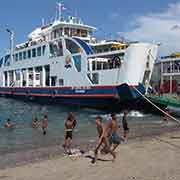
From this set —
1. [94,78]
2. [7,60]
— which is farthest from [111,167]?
[7,60]

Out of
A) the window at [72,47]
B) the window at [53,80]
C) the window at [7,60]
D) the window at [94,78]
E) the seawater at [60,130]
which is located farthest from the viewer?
the window at [7,60]

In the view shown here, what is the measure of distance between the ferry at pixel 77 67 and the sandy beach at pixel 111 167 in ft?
56.1

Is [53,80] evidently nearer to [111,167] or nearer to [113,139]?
[113,139]

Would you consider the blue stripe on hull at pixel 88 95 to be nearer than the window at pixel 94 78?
Yes

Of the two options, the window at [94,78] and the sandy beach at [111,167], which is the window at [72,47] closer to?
the window at [94,78]

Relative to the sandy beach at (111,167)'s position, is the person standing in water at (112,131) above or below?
above

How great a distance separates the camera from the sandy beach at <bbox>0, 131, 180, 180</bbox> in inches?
362

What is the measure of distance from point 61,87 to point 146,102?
390 inches

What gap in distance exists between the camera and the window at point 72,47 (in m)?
35.0

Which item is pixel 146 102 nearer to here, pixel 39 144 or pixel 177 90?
pixel 177 90

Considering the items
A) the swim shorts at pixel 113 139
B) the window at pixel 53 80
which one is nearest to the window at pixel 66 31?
the window at pixel 53 80

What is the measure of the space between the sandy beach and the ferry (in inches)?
673

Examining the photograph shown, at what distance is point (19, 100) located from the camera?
47562 mm

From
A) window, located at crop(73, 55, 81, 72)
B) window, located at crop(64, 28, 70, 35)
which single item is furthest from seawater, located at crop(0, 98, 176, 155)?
window, located at crop(64, 28, 70, 35)
